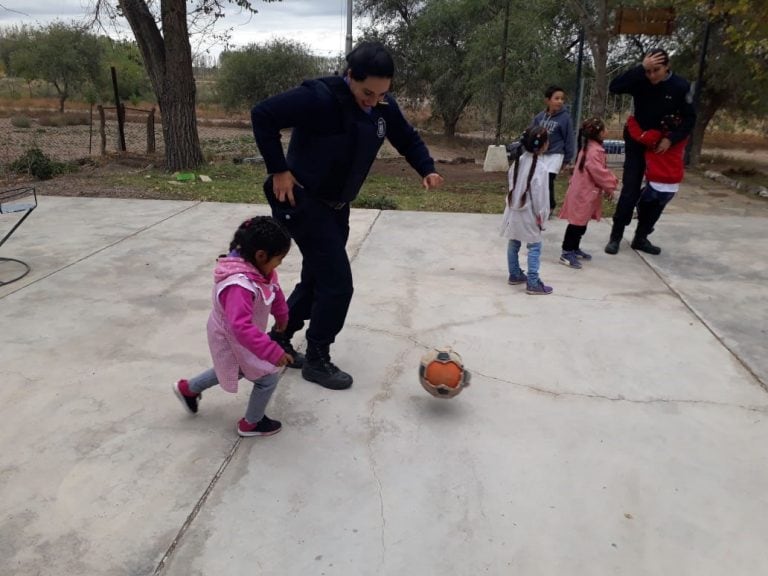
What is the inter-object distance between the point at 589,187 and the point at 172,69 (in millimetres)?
7540

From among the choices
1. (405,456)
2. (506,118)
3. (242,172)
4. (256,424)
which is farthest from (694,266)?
(506,118)

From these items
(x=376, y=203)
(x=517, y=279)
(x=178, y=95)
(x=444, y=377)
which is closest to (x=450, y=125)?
(x=178, y=95)

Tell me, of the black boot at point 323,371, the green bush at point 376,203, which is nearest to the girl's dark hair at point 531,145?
the black boot at point 323,371

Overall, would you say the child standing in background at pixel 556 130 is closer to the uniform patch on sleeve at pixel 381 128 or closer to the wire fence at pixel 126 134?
the uniform patch on sleeve at pixel 381 128

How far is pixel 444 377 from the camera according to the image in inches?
118

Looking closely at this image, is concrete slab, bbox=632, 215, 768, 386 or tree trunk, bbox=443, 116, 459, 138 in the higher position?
tree trunk, bbox=443, 116, 459, 138

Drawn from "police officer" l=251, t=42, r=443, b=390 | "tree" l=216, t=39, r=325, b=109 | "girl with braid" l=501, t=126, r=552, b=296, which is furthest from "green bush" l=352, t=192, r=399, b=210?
"tree" l=216, t=39, r=325, b=109

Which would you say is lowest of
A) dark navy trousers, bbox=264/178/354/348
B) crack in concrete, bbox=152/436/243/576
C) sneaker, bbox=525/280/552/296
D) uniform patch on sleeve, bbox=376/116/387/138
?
crack in concrete, bbox=152/436/243/576

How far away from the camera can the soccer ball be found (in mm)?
3010

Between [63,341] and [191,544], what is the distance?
80.9 inches

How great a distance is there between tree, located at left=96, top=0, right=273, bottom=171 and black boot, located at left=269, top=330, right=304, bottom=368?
26.6ft

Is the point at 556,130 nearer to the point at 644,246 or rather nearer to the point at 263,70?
the point at 644,246

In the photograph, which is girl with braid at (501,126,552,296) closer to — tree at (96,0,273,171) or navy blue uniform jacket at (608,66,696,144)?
navy blue uniform jacket at (608,66,696,144)

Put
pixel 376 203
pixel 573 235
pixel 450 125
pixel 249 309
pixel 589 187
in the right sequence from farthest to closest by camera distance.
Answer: pixel 450 125, pixel 376 203, pixel 573 235, pixel 589 187, pixel 249 309
